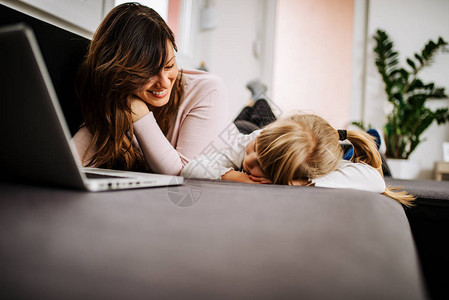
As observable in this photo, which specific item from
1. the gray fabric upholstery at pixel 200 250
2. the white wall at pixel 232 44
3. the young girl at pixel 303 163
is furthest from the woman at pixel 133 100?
the white wall at pixel 232 44

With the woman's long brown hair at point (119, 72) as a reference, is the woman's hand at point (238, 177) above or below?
below

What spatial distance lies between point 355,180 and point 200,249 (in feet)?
1.75

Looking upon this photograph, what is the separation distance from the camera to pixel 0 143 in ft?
1.34

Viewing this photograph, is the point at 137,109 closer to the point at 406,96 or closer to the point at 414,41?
the point at 406,96

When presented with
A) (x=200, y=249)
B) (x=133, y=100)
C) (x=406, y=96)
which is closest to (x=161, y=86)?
(x=133, y=100)

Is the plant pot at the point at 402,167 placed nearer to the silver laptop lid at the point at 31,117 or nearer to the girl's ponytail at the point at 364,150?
the girl's ponytail at the point at 364,150

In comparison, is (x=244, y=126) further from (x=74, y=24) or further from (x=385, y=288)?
(x=385, y=288)

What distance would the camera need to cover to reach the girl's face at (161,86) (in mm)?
928

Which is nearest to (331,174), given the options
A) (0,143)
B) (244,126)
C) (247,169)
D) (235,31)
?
(247,169)

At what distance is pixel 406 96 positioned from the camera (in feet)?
10.8

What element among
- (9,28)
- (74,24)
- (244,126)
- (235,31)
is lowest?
(244,126)

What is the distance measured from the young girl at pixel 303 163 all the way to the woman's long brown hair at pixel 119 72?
9.3 inches

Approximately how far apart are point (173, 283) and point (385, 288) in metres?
0.16

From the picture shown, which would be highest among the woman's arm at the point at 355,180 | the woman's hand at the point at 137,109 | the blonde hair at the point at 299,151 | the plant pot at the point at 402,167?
the woman's hand at the point at 137,109
